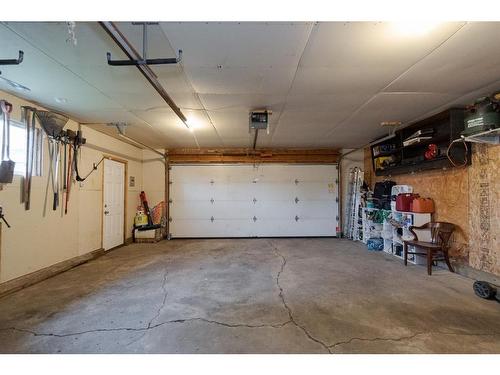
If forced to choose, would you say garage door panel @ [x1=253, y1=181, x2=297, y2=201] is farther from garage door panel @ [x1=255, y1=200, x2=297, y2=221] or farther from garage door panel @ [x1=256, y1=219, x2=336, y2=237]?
garage door panel @ [x1=256, y1=219, x2=336, y2=237]

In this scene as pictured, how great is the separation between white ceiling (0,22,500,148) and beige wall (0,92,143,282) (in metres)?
0.87

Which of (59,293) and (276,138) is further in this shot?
(276,138)

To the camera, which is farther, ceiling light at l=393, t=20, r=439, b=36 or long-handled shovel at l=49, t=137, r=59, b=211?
long-handled shovel at l=49, t=137, r=59, b=211

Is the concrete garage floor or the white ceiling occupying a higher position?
the white ceiling

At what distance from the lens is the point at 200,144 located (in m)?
6.39

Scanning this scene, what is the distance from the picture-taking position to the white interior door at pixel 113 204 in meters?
5.33

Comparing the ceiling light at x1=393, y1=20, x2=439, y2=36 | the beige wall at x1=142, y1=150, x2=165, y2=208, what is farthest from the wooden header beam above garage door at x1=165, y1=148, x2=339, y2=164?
the ceiling light at x1=393, y1=20, x2=439, y2=36

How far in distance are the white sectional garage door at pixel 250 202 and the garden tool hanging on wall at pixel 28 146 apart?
3696 millimetres

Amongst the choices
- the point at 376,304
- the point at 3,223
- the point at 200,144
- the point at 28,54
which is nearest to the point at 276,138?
the point at 200,144

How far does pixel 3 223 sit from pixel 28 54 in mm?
2097

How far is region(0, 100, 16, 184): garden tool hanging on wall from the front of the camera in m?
2.93
